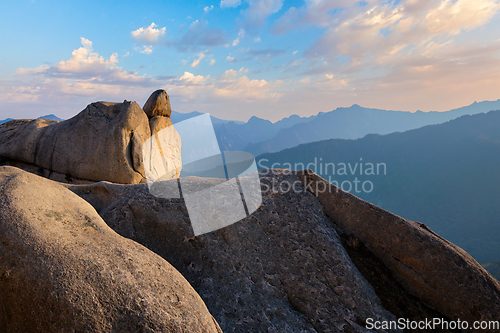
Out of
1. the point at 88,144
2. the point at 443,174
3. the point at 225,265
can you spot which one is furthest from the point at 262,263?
the point at 443,174

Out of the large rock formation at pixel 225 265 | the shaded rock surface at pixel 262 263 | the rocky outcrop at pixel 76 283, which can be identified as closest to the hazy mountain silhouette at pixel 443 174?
the large rock formation at pixel 225 265

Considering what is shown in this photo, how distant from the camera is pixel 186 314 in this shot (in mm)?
3051

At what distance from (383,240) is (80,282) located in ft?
16.9

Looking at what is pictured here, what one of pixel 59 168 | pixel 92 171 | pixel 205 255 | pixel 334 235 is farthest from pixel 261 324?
pixel 59 168

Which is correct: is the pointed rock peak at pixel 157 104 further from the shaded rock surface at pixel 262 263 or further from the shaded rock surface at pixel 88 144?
the shaded rock surface at pixel 262 263

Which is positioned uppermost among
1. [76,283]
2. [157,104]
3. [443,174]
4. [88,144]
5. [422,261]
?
[157,104]

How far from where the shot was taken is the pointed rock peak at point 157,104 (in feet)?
61.6

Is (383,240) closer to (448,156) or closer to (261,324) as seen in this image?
(261,324)

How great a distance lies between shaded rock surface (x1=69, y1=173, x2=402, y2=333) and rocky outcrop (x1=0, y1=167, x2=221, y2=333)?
1.22 metres

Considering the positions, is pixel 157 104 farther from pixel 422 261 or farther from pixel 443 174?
pixel 443 174

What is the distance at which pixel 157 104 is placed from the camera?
18.9 meters

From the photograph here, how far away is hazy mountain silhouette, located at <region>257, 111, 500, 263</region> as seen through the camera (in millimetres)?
112106

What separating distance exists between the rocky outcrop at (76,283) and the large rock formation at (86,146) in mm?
11110

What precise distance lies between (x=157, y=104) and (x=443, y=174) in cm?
16884
